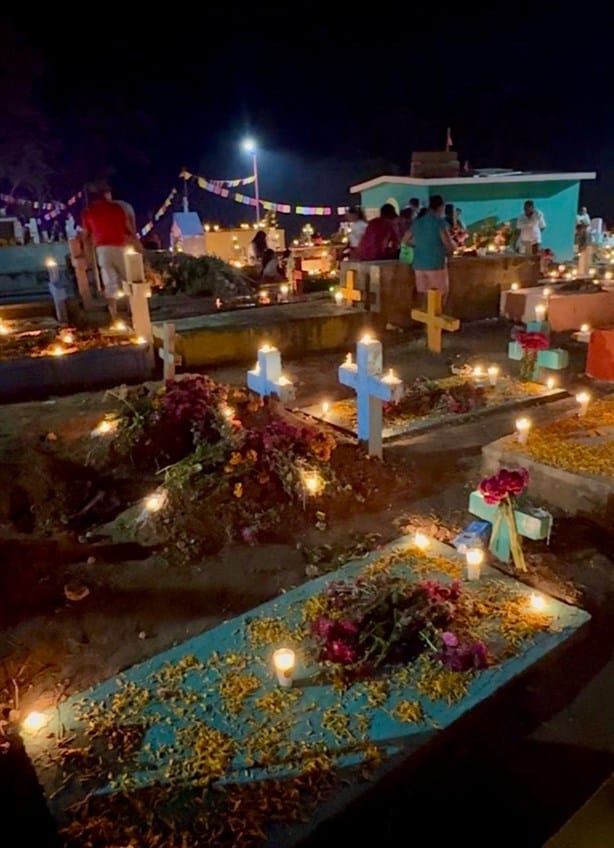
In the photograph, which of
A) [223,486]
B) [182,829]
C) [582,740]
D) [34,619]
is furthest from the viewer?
[223,486]

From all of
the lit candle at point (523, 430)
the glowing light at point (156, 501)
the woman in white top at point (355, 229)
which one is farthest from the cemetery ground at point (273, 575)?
the woman in white top at point (355, 229)

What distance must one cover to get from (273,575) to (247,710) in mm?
1405

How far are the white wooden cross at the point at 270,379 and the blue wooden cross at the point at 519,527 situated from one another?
220 centimetres

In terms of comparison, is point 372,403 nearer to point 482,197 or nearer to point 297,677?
point 297,677

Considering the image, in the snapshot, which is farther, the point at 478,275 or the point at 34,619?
the point at 478,275

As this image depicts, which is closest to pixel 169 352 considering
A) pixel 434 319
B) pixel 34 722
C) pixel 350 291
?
pixel 434 319

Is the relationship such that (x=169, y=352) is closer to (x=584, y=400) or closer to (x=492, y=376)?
(x=492, y=376)

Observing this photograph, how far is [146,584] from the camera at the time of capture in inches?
192

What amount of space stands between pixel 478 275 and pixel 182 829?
425 inches

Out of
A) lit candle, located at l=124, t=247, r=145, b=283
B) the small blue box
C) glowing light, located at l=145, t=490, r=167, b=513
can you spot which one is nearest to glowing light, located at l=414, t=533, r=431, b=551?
the small blue box

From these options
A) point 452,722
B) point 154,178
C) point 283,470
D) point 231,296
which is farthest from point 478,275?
point 154,178

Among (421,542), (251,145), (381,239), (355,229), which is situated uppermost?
(251,145)

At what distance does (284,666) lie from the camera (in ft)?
12.2

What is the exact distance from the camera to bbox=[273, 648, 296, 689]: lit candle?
3707 mm
